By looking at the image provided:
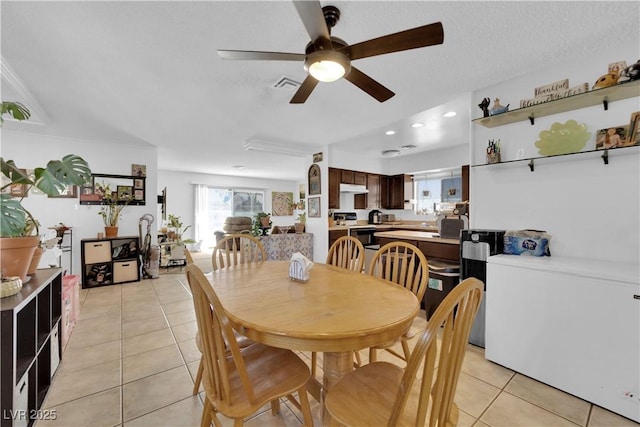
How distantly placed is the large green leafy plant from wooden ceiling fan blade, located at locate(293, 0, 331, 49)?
1.54 m

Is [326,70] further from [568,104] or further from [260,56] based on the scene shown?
[568,104]

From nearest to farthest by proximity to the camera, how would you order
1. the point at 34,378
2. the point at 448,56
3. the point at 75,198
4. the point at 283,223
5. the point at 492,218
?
the point at 34,378
the point at 448,56
the point at 492,218
the point at 75,198
the point at 283,223

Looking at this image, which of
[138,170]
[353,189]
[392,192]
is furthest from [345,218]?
[138,170]

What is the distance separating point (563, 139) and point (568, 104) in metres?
0.26

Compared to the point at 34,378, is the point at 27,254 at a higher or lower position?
higher

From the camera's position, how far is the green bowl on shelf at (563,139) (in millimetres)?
1980

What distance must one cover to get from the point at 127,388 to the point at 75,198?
3857 mm

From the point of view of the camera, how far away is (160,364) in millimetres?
2043

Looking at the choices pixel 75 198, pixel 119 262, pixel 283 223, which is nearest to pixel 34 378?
pixel 119 262

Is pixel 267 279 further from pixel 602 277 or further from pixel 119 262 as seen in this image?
pixel 119 262

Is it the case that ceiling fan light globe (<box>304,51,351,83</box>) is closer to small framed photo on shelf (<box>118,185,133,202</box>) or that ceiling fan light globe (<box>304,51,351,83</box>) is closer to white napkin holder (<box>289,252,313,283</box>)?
white napkin holder (<box>289,252,313,283</box>)

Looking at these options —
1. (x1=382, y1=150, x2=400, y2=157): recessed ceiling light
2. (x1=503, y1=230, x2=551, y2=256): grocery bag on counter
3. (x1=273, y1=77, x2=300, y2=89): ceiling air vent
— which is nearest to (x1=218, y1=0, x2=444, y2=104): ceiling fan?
(x1=273, y1=77, x2=300, y2=89): ceiling air vent

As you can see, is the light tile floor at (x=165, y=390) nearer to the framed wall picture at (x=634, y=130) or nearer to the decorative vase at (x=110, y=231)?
the framed wall picture at (x=634, y=130)

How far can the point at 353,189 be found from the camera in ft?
17.0
